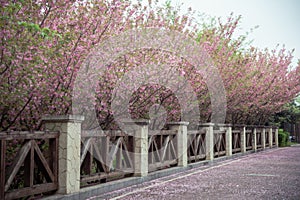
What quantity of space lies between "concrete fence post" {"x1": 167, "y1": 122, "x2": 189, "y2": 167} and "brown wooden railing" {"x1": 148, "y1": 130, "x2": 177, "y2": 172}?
0.43ft

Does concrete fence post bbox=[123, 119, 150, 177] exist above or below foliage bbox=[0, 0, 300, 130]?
below

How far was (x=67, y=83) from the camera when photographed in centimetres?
900

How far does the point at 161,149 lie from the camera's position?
1324cm

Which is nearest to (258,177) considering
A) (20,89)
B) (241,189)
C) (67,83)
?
(241,189)

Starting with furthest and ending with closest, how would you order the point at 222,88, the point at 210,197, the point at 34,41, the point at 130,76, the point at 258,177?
the point at 222,88 → the point at 258,177 → the point at 130,76 → the point at 210,197 → the point at 34,41

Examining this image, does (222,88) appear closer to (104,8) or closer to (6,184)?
(104,8)

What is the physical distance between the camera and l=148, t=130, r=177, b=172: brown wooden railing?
41.7ft

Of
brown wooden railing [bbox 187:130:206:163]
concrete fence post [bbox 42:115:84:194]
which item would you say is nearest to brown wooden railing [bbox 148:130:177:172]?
brown wooden railing [bbox 187:130:206:163]

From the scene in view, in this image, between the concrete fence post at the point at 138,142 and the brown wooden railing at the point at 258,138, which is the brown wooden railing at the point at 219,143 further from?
the concrete fence post at the point at 138,142

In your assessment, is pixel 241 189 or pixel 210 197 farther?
→ pixel 241 189

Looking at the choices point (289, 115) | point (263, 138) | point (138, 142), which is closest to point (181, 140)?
point (138, 142)

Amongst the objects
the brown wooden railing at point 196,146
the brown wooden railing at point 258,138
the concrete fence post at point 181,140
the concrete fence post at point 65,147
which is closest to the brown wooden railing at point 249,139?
the brown wooden railing at point 258,138

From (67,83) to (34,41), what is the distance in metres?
2.07

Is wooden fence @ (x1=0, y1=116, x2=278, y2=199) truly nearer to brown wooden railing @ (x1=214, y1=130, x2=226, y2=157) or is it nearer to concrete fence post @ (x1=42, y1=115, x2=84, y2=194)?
concrete fence post @ (x1=42, y1=115, x2=84, y2=194)
